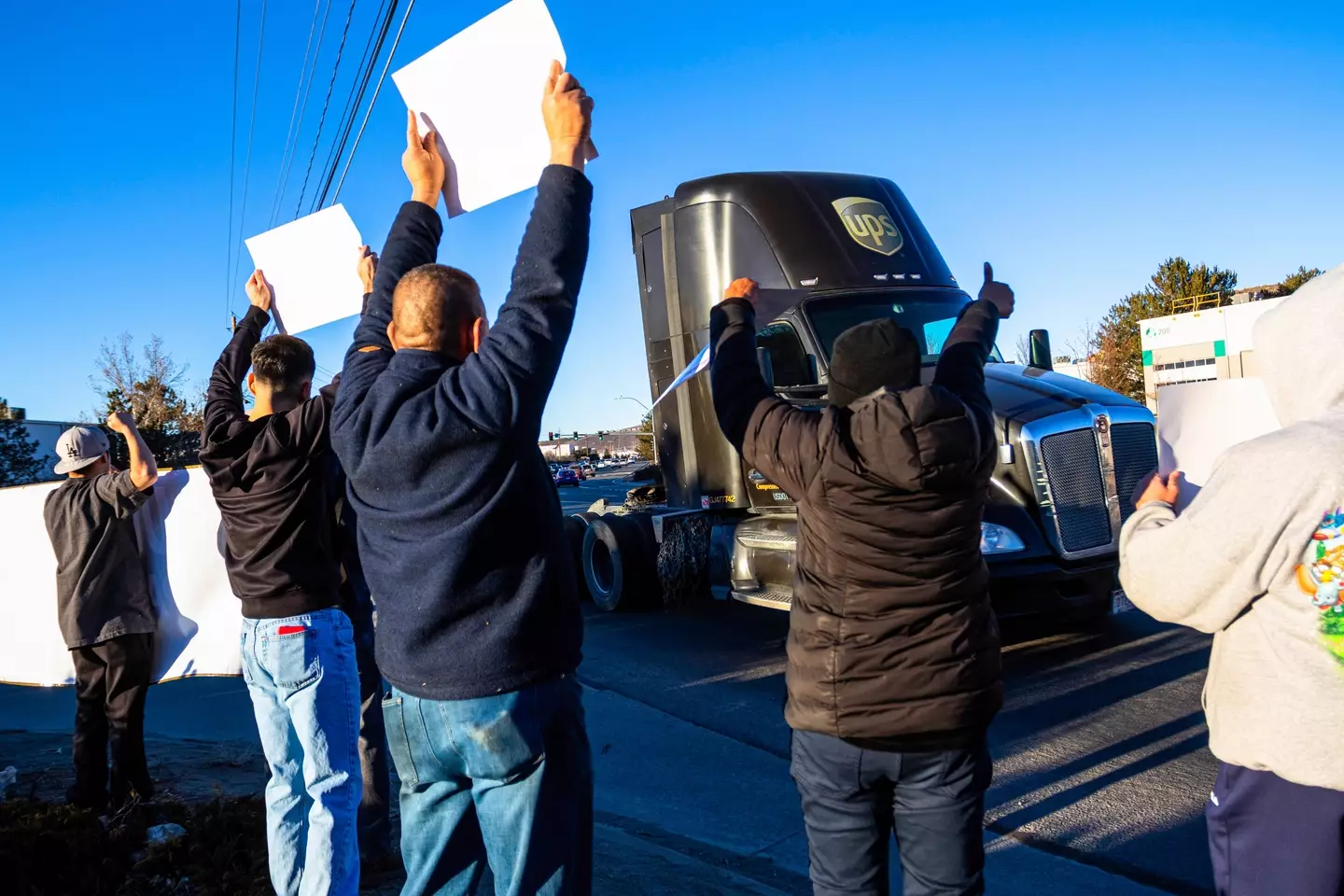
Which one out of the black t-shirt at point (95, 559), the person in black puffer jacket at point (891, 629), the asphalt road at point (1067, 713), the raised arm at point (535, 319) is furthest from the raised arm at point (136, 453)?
the asphalt road at point (1067, 713)

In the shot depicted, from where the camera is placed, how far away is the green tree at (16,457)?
1812cm

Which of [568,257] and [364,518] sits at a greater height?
[568,257]

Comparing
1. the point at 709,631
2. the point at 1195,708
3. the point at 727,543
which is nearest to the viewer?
the point at 1195,708

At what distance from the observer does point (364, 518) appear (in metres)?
2.48

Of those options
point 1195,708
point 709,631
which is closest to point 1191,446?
point 1195,708

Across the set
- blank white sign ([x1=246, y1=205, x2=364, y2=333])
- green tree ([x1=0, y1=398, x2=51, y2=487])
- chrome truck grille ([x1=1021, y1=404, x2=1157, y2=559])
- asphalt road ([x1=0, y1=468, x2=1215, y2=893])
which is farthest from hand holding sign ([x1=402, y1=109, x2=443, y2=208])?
green tree ([x1=0, y1=398, x2=51, y2=487])

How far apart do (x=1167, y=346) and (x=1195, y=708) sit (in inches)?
1568

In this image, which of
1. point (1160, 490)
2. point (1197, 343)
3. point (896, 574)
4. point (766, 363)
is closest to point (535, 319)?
point (896, 574)

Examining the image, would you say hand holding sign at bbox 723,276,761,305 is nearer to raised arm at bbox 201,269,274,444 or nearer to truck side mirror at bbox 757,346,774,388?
raised arm at bbox 201,269,274,444

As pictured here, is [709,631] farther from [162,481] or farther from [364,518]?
[364,518]

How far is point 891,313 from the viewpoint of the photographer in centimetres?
801

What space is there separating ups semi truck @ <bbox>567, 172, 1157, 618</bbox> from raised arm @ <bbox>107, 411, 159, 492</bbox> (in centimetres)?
404

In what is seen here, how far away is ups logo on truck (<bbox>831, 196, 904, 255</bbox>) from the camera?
8297 mm

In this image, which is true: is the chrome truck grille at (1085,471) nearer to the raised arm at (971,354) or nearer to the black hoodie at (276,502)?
the raised arm at (971,354)
